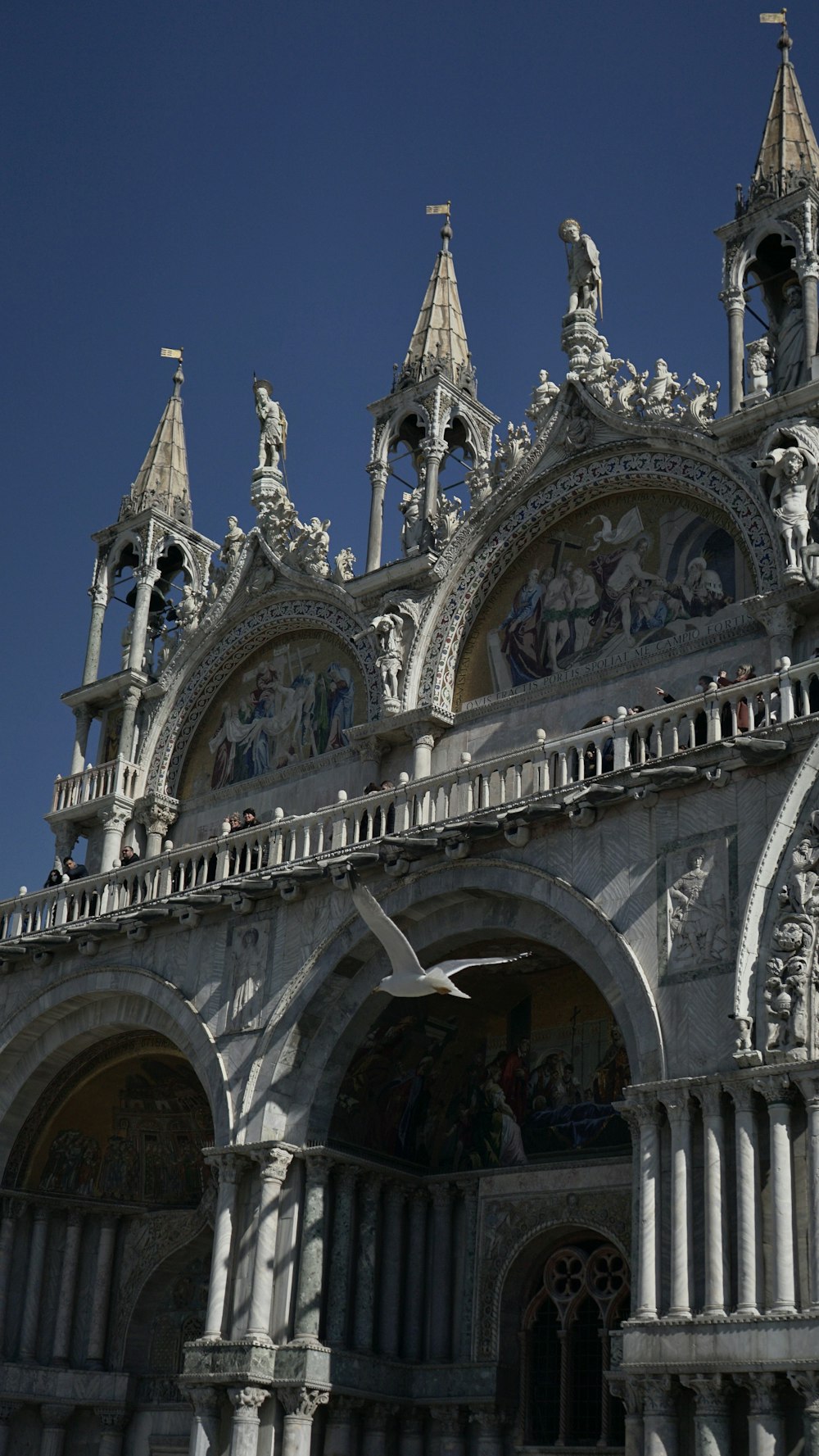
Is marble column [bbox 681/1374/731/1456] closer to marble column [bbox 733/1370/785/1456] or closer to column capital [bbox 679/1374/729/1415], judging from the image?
column capital [bbox 679/1374/729/1415]

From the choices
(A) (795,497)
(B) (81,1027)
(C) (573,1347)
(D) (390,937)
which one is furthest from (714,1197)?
(B) (81,1027)

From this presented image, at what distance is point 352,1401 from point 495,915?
574 centimetres

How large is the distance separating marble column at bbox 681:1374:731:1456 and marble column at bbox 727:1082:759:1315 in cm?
67

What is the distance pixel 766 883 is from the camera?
691 inches

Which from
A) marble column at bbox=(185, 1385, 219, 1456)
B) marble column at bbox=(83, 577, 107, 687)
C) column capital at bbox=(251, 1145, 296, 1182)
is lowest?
marble column at bbox=(185, 1385, 219, 1456)

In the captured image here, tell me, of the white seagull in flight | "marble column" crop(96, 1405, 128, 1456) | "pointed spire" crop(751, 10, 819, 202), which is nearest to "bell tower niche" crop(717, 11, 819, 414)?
"pointed spire" crop(751, 10, 819, 202)

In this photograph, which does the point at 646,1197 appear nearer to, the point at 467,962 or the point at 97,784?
the point at 467,962

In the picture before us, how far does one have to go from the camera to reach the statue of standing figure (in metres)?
30.3

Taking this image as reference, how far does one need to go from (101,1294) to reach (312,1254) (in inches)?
246

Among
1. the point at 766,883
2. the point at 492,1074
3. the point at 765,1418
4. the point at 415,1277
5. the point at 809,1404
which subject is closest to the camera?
the point at 809,1404

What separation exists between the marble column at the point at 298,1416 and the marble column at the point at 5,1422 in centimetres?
641

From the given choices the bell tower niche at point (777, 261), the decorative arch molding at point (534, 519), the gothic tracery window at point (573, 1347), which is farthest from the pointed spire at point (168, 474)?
the gothic tracery window at point (573, 1347)

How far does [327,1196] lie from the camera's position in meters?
21.5

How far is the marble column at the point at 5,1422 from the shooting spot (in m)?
24.9
